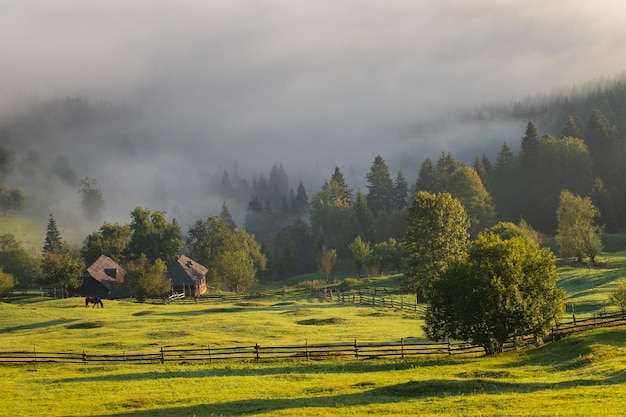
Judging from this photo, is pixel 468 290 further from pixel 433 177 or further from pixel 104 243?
pixel 433 177

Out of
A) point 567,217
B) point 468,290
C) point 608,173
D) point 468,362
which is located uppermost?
point 608,173

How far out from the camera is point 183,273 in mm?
139375

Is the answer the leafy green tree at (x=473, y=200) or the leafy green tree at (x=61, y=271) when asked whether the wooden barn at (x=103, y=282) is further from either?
the leafy green tree at (x=473, y=200)

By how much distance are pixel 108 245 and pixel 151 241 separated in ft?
33.5

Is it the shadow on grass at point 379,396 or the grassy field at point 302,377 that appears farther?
the shadow on grass at point 379,396

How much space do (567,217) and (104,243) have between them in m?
101

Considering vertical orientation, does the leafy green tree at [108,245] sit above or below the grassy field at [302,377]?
above

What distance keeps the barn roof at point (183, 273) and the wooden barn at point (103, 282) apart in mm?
9847

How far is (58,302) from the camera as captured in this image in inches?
4318

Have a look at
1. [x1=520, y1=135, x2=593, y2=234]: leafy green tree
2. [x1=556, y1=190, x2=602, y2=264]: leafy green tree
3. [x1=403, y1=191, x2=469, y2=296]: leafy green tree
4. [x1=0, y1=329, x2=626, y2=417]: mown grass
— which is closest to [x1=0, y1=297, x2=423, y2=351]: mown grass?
[x1=403, y1=191, x2=469, y2=296]: leafy green tree

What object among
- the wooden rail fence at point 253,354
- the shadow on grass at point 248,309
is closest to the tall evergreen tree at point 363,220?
the shadow on grass at point 248,309

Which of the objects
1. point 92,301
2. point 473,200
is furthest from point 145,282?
point 473,200

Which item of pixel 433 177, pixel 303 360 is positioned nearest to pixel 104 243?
pixel 433 177

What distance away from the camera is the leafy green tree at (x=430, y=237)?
9162 centimetres
